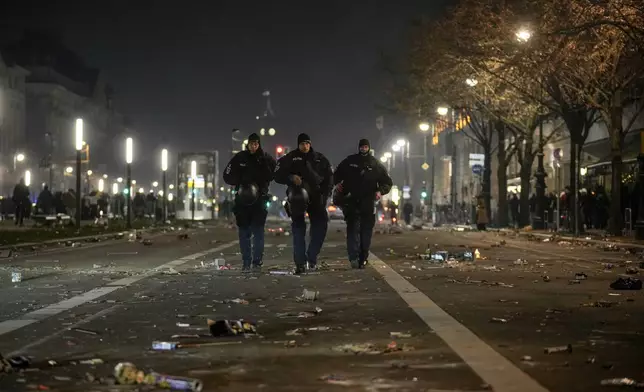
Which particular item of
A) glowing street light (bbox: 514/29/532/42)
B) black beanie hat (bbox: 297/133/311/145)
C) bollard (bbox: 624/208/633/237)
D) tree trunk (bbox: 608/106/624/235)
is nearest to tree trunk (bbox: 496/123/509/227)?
bollard (bbox: 624/208/633/237)

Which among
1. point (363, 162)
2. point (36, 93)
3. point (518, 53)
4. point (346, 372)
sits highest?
point (36, 93)

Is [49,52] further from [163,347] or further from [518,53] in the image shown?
[163,347]

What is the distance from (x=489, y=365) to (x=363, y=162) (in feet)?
36.9

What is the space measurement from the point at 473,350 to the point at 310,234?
997cm

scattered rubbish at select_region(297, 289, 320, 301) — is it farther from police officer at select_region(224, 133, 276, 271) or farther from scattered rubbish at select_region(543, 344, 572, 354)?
police officer at select_region(224, 133, 276, 271)

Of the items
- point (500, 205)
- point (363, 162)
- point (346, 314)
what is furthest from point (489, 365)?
point (500, 205)

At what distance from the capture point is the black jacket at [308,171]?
17844mm

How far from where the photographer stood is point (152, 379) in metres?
7.09

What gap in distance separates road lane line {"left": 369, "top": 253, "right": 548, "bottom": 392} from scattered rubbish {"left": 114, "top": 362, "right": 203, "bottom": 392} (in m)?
1.93

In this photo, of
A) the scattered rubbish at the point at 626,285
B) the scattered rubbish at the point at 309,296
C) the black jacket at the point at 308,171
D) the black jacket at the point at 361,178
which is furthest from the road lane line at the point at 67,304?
the scattered rubbish at the point at 626,285

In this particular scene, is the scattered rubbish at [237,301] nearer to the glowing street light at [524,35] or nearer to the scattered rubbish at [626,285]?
the scattered rubbish at [626,285]

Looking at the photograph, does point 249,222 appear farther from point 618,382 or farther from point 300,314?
point 618,382

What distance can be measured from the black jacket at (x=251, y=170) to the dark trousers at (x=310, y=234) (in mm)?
856

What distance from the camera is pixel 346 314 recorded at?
11211 mm
